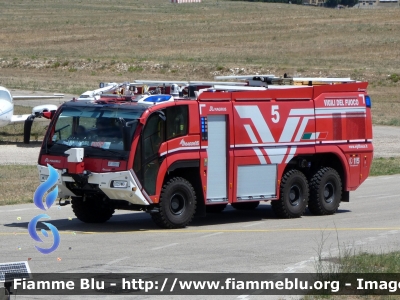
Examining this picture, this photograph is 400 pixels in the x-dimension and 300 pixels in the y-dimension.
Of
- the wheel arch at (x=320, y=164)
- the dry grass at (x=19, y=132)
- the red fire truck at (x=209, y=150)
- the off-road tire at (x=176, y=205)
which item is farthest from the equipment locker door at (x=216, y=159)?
the dry grass at (x=19, y=132)

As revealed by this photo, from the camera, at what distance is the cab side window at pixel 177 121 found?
14.7 metres

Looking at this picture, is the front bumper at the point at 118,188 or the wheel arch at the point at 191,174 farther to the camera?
the wheel arch at the point at 191,174

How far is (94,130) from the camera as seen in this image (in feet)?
48.3

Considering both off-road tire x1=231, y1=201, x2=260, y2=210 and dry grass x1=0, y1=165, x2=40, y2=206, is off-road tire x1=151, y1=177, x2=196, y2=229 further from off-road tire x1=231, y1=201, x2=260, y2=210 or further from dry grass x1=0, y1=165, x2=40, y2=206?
dry grass x1=0, y1=165, x2=40, y2=206

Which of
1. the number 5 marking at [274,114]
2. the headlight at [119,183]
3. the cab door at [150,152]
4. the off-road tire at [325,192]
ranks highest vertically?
the number 5 marking at [274,114]

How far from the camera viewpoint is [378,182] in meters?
23.3

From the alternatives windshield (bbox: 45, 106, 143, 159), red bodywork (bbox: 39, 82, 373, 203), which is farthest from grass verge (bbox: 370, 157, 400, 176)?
windshield (bbox: 45, 106, 143, 159)

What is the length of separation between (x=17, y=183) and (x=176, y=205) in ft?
24.0

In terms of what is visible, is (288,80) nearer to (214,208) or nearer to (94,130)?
(214,208)

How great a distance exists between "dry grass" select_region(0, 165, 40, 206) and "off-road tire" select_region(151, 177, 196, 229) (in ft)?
16.5

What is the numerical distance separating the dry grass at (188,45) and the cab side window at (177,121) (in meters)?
27.9

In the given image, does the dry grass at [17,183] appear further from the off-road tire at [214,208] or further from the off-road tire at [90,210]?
the off-road tire at [214,208]

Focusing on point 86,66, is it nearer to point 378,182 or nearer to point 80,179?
point 378,182

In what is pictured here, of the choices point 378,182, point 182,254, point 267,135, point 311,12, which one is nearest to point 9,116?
point 378,182
